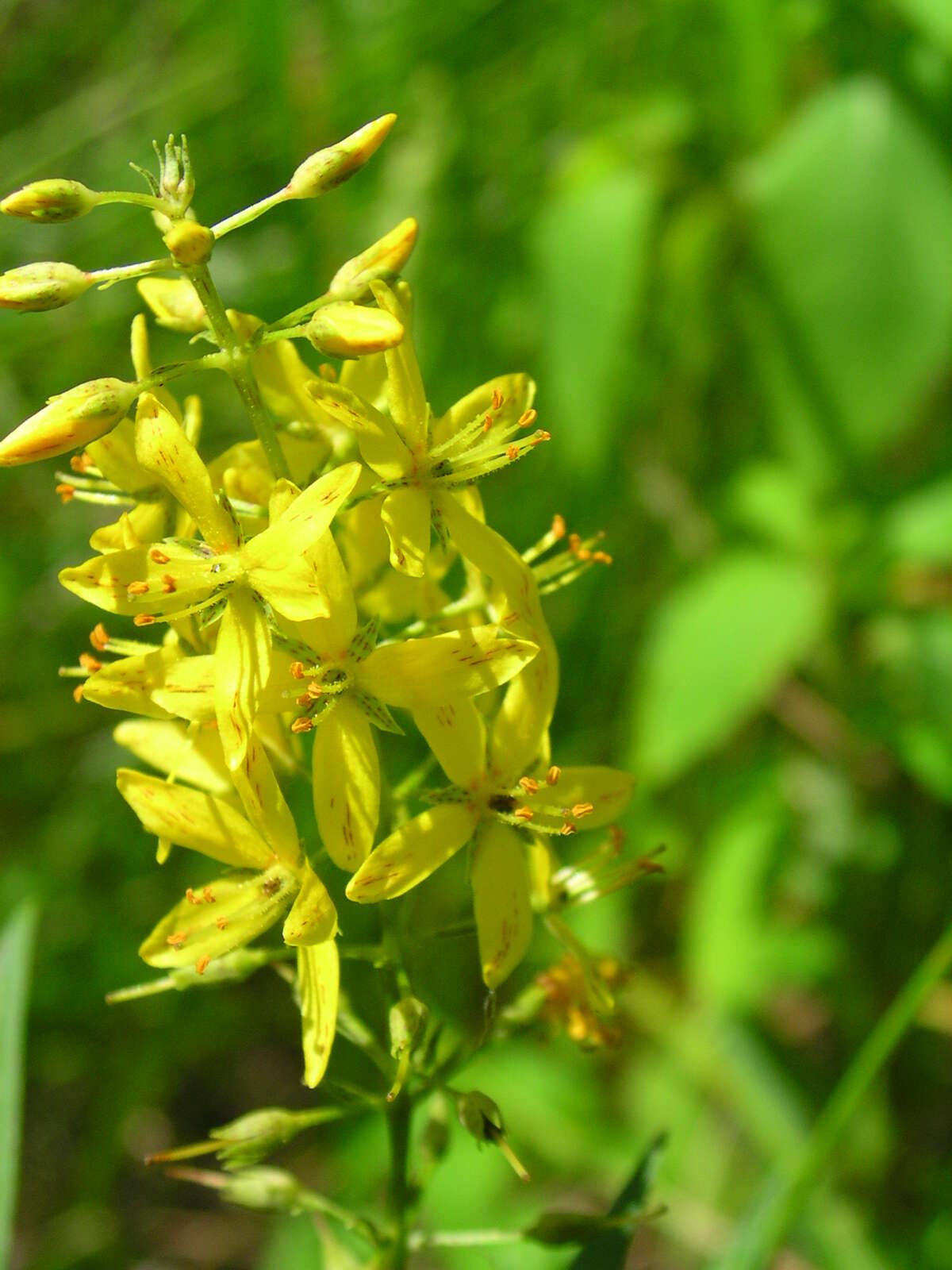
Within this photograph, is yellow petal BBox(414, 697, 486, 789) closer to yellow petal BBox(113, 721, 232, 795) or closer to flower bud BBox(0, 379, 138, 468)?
yellow petal BBox(113, 721, 232, 795)

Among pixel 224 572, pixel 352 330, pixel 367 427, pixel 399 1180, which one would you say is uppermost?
pixel 352 330

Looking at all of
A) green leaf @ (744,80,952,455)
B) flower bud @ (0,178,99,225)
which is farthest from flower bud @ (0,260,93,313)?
green leaf @ (744,80,952,455)

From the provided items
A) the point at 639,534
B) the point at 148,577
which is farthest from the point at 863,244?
the point at 148,577

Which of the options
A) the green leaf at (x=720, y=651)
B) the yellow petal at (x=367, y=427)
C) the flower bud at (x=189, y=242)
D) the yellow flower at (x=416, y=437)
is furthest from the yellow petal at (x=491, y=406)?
the green leaf at (x=720, y=651)

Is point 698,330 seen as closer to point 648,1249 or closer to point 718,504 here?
point 718,504

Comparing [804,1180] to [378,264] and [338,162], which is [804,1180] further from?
[338,162]

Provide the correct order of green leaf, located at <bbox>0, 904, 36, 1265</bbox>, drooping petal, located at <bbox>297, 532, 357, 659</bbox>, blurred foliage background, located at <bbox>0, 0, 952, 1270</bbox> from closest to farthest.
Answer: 1. drooping petal, located at <bbox>297, 532, 357, 659</bbox>
2. green leaf, located at <bbox>0, 904, 36, 1265</bbox>
3. blurred foliage background, located at <bbox>0, 0, 952, 1270</bbox>
